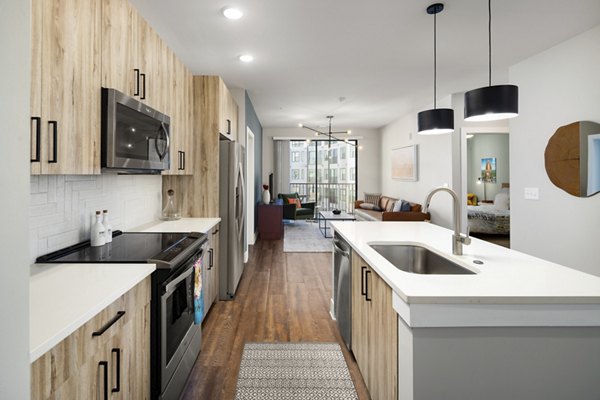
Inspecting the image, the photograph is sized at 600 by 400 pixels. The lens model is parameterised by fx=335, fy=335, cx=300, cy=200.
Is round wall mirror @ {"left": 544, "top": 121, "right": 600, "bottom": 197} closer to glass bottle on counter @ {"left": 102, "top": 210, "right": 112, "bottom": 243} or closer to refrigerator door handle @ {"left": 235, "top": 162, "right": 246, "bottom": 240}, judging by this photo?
refrigerator door handle @ {"left": 235, "top": 162, "right": 246, "bottom": 240}

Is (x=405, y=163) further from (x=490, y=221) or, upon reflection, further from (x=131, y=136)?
(x=131, y=136)

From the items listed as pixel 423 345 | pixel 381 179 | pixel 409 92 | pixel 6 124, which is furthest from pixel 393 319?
pixel 381 179

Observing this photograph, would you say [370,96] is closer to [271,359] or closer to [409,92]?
[409,92]

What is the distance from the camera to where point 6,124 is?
0.64m

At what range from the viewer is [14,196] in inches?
26.0

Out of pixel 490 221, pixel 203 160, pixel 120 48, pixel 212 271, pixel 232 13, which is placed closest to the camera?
pixel 120 48

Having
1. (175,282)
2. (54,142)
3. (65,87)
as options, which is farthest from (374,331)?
(65,87)

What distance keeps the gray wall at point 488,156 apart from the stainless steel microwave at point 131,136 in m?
9.42

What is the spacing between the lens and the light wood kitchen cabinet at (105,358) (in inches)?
35.6

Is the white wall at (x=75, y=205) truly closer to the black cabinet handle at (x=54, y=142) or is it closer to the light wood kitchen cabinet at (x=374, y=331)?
Result: the black cabinet handle at (x=54, y=142)

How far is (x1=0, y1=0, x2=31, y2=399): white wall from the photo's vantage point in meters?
0.64

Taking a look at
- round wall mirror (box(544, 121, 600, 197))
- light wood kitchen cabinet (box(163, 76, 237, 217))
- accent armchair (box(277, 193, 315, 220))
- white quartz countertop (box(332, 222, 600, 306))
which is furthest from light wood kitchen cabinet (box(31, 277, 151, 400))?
accent armchair (box(277, 193, 315, 220))

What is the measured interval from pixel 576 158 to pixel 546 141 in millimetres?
463

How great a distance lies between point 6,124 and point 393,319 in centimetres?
134
